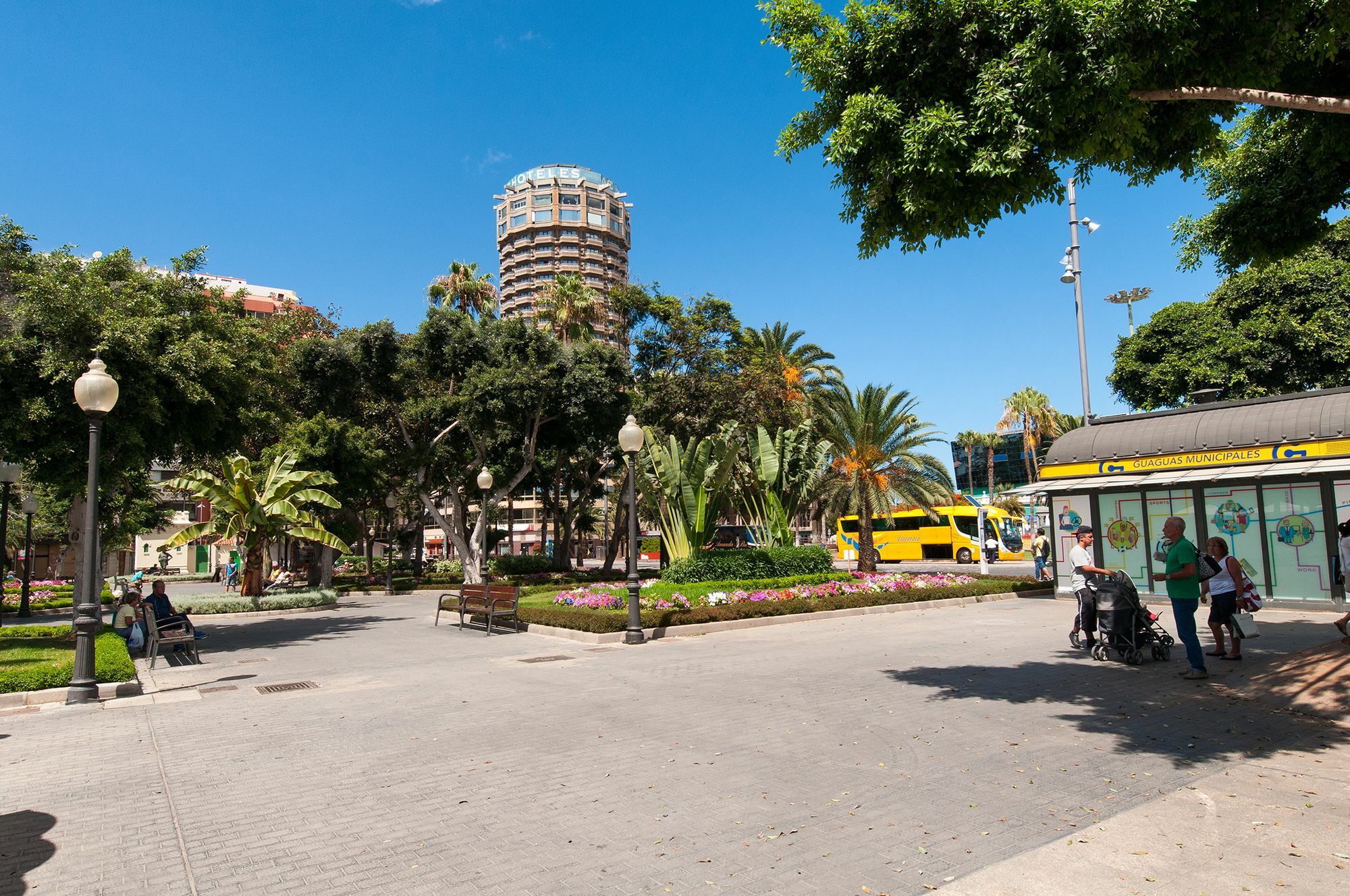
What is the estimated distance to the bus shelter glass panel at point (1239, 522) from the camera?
17438mm

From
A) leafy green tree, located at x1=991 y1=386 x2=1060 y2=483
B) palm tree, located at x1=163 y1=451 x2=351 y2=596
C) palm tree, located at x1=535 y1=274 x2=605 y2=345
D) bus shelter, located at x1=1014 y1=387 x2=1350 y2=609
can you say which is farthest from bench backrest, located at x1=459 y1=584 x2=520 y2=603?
leafy green tree, located at x1=991 y1=386 x2=1060 y2=483

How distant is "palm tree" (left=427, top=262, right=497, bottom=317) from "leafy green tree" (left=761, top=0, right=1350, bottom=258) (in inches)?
1409

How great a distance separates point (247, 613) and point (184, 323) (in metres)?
10.7

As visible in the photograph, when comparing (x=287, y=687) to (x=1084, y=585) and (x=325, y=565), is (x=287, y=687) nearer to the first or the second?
(x=1084, y=585)

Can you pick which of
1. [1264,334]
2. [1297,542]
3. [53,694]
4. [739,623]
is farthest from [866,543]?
[53,694]

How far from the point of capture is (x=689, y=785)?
557 cm

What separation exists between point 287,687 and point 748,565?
39.0 feet

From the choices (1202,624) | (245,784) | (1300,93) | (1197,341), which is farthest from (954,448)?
(245,784)

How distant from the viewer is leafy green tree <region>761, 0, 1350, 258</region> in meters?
6.57

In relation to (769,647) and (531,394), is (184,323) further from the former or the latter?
(531,394)

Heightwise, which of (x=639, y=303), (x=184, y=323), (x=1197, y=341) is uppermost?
(x=639, y=303)

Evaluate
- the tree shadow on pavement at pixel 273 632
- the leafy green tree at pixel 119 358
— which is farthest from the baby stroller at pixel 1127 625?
the leafy green tree at pixel 119 358

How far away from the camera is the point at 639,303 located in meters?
33.9

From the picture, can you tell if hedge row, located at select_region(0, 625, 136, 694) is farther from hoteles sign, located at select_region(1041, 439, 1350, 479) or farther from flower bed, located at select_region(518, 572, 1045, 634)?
hoteles sign, located at select_region(1041, 439, 1350, 479)
